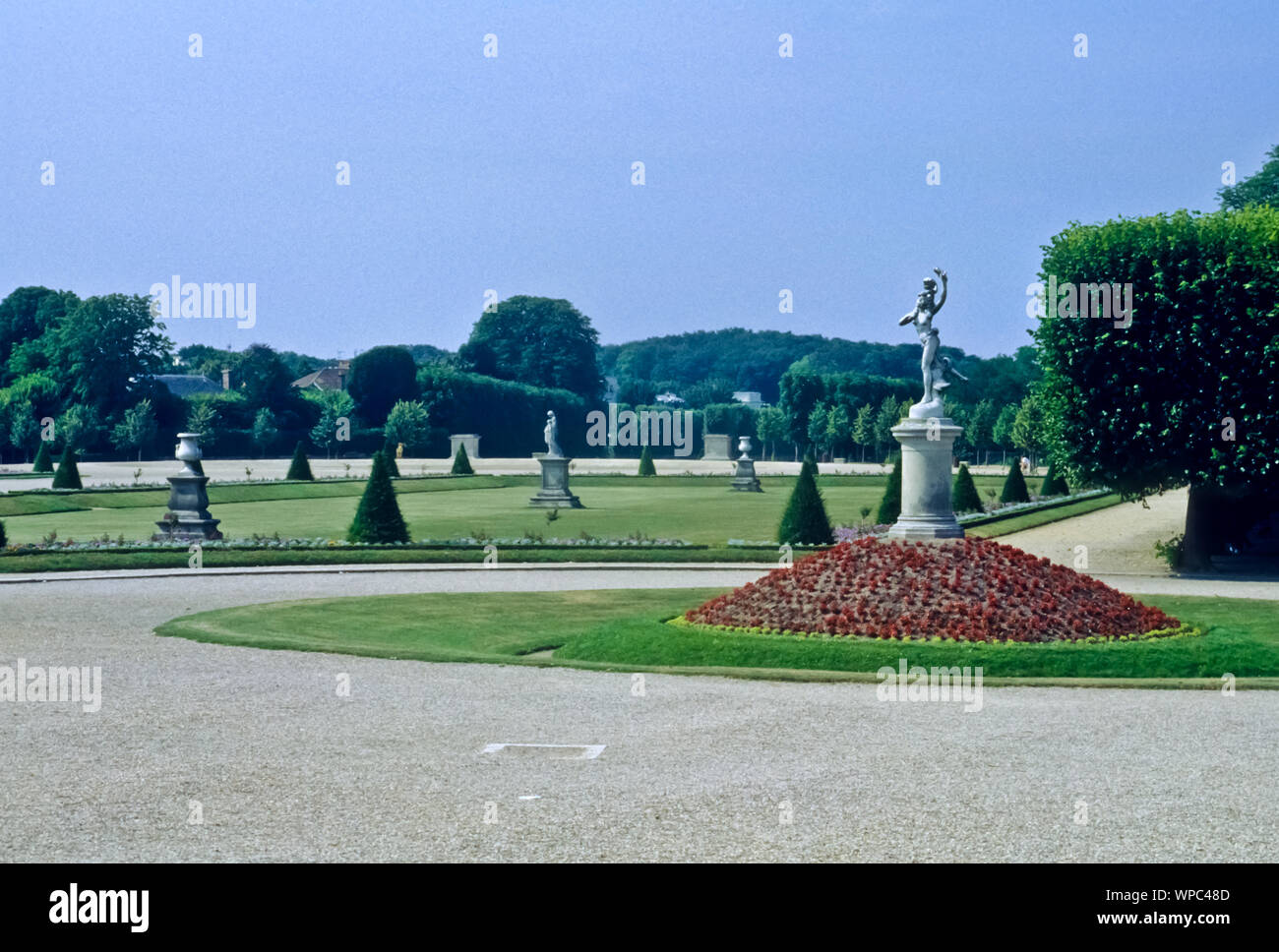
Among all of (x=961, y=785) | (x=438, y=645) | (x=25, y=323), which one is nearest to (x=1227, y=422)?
(x=438, y=645)

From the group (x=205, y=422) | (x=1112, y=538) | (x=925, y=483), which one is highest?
(x=205, y=422)

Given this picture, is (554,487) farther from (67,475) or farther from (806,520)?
(806,520)

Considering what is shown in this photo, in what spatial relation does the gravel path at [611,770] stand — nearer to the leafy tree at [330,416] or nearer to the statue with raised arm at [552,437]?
the statue with raised arm at [552,437]

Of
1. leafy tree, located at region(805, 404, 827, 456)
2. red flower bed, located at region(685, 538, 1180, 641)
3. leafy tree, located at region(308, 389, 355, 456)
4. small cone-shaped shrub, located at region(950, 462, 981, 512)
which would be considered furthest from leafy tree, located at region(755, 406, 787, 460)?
red flower bed, located at region(685, 538, 1180, 641)

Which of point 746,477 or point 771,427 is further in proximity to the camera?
point 771,427

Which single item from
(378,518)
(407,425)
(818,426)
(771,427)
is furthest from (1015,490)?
(771,427)

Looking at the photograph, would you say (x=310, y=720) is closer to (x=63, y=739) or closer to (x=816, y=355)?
(x=63, y=739)

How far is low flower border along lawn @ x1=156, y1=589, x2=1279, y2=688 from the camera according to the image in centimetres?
1664

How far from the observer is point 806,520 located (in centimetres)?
3581

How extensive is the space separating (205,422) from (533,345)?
39.9 m

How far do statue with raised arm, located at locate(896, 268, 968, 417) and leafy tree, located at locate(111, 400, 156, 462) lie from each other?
79.6 meters

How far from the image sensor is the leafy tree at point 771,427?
12175cm
